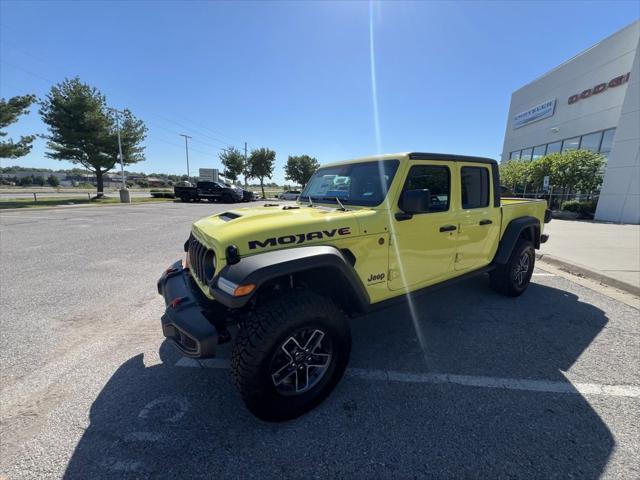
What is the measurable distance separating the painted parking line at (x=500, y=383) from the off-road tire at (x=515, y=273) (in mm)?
1798

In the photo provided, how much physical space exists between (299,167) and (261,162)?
9108 mm

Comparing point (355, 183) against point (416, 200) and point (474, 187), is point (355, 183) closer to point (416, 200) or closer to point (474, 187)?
point (416, 200)

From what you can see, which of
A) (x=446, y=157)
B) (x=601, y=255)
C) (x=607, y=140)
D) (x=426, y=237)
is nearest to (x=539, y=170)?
(x=607, y=140)

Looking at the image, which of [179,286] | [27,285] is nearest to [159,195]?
[27,285]

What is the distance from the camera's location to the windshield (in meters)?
2.74

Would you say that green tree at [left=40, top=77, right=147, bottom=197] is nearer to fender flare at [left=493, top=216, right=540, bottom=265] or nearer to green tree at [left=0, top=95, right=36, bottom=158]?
green tree at [left=0, top=95, right=36, bottom=158]

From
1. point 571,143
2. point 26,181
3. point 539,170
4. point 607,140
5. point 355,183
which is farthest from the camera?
point 26,181

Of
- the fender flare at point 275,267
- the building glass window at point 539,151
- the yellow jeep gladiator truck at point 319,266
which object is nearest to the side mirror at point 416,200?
the yellow jeep gladiator truck at point 319,266

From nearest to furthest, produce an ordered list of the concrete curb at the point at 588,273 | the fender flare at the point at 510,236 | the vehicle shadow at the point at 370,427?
the vehicle shadow at the point at 370,427 → the fender flare at the point at 510,236 → the concrete curb at the point at 588,273

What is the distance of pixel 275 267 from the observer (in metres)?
1.90

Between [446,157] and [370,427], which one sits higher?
[446,157]

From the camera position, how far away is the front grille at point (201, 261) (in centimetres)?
229

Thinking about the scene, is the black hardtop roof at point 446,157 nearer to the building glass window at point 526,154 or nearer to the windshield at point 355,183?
the windshield at point 355,183

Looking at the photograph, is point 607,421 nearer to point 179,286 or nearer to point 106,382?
point 179,286
